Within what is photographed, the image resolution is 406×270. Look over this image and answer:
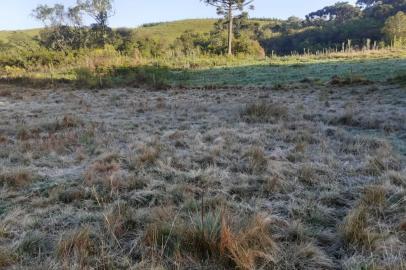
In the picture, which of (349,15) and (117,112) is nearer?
(117,112)

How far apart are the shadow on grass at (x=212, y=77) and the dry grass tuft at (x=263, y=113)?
5.40 metres

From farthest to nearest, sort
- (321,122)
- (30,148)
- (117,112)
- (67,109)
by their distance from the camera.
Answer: (67,109) < (117,112) < (321,122) < (30,148)

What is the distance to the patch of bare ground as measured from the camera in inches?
86.9

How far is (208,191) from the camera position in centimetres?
329

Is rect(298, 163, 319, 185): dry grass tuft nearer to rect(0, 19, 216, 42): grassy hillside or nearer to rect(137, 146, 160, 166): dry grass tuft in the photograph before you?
rect(137, 146, 160, 166): dry grass tuft

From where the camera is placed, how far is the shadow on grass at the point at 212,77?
13.2m

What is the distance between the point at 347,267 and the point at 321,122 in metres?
4.65

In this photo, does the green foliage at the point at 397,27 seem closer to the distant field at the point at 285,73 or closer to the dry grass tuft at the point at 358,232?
the distant field at the point at 285,73

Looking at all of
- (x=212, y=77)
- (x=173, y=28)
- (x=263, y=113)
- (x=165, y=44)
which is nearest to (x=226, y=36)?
(x=165, y=44)

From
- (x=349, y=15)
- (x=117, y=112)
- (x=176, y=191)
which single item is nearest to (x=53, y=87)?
(x=117, y=112)

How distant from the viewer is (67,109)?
883 centimetres

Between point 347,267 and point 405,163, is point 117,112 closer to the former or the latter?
point 405,163

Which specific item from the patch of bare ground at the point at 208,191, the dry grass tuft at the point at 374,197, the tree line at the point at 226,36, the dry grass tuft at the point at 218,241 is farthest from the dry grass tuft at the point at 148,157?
the tree line at the point at 226,36

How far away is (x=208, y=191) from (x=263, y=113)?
404 centimetres
